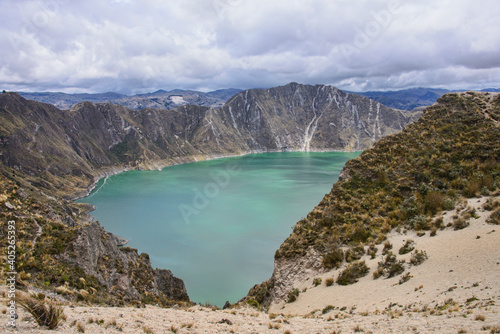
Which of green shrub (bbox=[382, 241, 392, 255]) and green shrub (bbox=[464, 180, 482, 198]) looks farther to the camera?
green shrub (bbox=[464, 180, 482, 198])

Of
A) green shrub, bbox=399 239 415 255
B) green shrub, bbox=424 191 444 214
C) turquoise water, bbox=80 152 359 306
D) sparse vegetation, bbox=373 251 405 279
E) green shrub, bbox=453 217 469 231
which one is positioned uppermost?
green shrub, bbox=424 191 444 214

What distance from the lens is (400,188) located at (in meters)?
18.5

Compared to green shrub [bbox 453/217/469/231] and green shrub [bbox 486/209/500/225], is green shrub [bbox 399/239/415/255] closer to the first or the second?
green shrub [bbox 453/217/469/231]

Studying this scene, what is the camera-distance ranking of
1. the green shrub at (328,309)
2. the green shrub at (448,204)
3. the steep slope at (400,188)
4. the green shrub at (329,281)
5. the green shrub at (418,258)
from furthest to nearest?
1. the steep slope at (400,188)
2. the green shrub at (448,204)
3. the green shrub at (329,281)
4. the green shrub at (418,258)
5. the green shrub at (328,309)

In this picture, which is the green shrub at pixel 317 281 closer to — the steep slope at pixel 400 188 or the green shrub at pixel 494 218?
the steep slope at pixel 400 188

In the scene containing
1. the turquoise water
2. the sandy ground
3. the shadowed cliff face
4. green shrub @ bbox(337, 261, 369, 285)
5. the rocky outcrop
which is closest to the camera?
the sandy ground

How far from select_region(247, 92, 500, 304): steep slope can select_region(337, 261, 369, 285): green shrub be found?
0.35 feet

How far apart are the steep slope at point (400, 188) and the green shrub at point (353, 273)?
0.35 ft

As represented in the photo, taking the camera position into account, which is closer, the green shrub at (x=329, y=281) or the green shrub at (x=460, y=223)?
the green shrub at (x=460, y=223)

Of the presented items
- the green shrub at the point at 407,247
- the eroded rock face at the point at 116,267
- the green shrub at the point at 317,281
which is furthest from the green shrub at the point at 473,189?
the eroded rock face at the point at 116,267

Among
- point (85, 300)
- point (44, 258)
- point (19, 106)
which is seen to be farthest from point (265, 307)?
point (19, 106)

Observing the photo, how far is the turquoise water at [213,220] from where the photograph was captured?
35.8 m

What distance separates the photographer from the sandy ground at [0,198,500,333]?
7.53 m

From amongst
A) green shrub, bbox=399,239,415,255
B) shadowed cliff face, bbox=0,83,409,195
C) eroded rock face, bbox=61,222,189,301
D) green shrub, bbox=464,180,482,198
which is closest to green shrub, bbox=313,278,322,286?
green shrub, bbox=399,239,415,255
